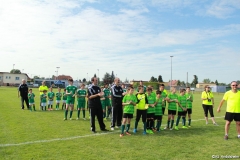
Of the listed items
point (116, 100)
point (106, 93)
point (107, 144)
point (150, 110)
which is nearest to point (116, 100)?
point (116, 100)

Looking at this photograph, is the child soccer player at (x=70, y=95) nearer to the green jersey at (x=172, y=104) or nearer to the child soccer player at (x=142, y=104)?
the child soccer player at (x=142, y=104)

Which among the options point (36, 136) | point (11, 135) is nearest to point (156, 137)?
point (36, 136)

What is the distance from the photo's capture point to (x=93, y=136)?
8.28 metres

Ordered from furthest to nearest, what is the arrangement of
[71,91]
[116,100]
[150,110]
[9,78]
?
[9,78], [71,91], [116,100], [150,110]

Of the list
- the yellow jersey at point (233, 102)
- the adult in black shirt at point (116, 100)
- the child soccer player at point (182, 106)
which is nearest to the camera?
the yellow jersey at point (233, 102)

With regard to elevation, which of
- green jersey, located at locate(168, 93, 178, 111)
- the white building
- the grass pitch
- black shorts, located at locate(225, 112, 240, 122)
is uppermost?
the white building

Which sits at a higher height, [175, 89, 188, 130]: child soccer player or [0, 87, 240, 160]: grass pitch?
[175, 89, 188, 130]: child soccer player

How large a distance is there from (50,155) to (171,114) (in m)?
5.77

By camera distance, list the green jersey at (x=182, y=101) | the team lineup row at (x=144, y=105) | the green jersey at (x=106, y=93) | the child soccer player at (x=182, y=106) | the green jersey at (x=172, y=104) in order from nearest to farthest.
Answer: the team lineup row at (x=144, y=105) → the green jersey at (x=172, y=104) → the child soccer player at (x=182, y=106) → the green jersey at (x=182, y=101) → the green jersey at (x=106, y=93)

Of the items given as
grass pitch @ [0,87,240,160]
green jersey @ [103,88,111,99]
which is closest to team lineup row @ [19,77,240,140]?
grass pitch @ [0,87,240,160]

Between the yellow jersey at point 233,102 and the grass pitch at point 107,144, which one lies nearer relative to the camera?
the grass pitch at point 107,144

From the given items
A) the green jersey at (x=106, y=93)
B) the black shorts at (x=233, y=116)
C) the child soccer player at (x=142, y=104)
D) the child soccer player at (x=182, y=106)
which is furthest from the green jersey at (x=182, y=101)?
the green jersey at (x=106, y=93)

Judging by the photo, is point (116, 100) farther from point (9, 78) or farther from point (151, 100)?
point (9, 78)

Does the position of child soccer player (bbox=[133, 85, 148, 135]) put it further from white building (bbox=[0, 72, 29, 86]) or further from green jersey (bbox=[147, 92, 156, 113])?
white building (bbox=[0, 72, 29, 86])
